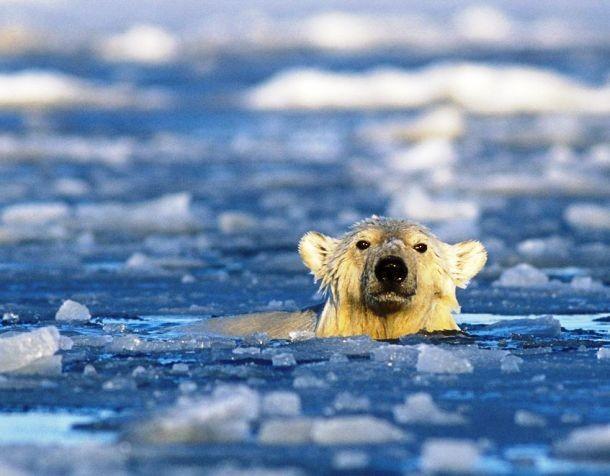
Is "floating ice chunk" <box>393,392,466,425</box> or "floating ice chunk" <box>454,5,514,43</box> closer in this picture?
"floating ice chunk" <box>393,392,466,425</box>

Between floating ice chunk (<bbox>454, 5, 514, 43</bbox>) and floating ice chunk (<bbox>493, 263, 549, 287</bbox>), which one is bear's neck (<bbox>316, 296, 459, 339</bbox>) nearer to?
floating ice chunk (<bbox>493, 263, 549, 287</bbox>)

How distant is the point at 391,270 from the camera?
6.43 metres

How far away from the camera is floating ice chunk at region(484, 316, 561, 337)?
7.06 m

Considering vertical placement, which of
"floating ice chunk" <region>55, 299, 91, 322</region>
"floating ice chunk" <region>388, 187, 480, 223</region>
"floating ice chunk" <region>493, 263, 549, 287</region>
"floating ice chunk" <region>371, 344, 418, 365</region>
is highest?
"floating ice chunk" <region>388, 187, 480, 223</region>

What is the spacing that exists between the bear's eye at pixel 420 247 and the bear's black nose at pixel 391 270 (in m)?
0.25

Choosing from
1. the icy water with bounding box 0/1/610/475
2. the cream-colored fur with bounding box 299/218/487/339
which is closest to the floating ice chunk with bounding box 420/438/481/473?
the icy water with bounding box 0/1/610/475

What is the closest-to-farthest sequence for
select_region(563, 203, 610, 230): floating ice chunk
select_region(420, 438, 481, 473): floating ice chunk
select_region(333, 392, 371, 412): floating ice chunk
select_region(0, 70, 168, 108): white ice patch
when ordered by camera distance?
1. select_region(420, 438, 481, 473): floating ice chunk
2. select_region(333, 392, 371, 412): floating ice chunk
3. select_region(563, 203, 610, 230): floating ice chunk
4. select_region(0, 70, 168, 108): white ice patch

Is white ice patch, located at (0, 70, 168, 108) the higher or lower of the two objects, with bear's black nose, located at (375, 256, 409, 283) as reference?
higher

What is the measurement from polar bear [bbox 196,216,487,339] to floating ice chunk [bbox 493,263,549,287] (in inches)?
77.7

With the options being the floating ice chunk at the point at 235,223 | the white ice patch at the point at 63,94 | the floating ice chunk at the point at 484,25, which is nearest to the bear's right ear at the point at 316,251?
the floating ice chunk at the point at 235,223

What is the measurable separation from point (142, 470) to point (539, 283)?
5.08 meters

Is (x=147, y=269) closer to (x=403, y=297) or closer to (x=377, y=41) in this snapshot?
(x=403, y=297)

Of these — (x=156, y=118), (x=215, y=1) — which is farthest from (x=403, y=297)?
(x=215, y=1)

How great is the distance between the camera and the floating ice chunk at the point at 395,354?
6090 mm
